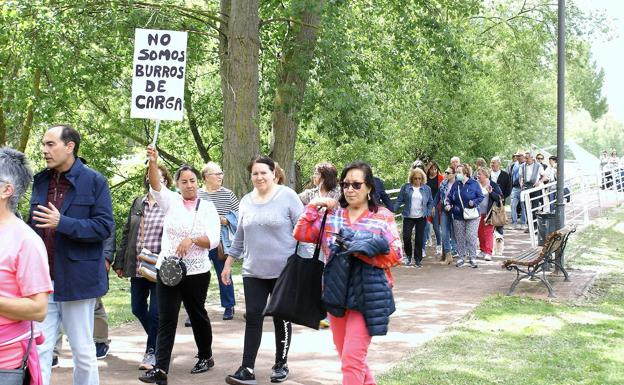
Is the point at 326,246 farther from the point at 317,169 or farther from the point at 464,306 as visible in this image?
the point at 464,306

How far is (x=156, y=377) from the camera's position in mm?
7523

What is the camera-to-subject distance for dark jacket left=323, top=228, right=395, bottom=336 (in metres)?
6.06

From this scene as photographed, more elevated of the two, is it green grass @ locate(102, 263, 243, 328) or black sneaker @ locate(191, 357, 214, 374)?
green grass @ locate(102, 263, 243, 328)

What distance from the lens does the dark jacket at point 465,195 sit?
1616 cm

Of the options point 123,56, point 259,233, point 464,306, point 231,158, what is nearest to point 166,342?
point 259,233

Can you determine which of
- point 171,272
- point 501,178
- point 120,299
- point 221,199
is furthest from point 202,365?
point 501,178

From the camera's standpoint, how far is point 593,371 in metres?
8.05

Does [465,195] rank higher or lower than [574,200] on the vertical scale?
lower

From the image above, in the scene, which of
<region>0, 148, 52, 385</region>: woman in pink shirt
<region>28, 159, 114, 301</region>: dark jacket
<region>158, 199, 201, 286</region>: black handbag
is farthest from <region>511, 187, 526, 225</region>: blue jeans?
<region>0, 148, 52, 385</region>: woman in pink shirt

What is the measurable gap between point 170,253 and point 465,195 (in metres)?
9.35

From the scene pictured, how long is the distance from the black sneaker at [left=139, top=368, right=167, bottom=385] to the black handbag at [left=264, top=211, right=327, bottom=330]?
1.38 m

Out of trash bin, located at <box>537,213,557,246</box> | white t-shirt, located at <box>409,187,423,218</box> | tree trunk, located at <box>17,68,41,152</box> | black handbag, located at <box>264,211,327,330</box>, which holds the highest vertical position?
tree trunk, located at <box>17,68,41,152</box>

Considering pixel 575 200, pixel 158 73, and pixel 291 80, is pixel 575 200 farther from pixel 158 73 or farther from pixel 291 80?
pixel 158 73

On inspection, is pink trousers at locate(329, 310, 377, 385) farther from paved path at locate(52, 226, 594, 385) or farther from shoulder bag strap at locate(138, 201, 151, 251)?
shoulder bag strap at locate(138, 201, 151, 251)
